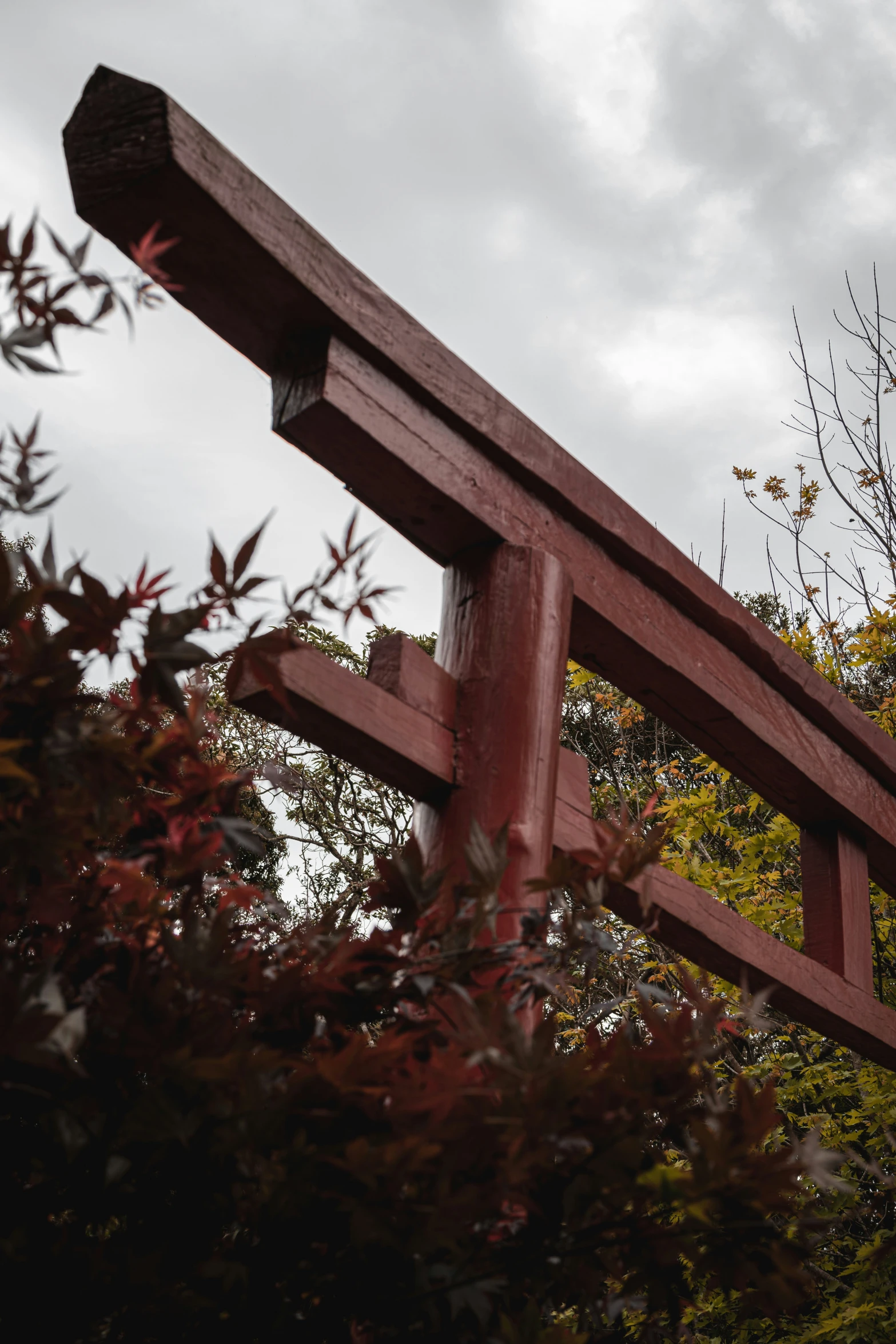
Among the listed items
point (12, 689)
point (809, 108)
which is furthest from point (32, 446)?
point (809, 108)

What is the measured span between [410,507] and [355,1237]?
1.22m

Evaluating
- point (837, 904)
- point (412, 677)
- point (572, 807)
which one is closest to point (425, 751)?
point (412, 677)

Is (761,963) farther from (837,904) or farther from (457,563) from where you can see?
A: (457,563)

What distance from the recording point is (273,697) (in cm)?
128

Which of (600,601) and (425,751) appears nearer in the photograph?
(425,751)

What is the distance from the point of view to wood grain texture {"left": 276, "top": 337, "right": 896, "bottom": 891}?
1557mm

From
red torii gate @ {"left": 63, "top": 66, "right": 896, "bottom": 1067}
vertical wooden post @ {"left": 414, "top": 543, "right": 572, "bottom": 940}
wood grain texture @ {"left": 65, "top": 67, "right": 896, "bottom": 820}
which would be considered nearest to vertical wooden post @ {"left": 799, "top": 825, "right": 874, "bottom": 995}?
red torii gate @ {"left": 63, "top": 66, "right": 896, "bottom": 1067}

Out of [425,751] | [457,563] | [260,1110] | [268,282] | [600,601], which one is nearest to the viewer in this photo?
[260,1110]

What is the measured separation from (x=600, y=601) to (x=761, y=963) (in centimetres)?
97

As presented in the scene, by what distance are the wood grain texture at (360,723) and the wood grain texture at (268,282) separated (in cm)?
38

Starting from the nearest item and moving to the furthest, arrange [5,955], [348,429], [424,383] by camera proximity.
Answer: [5,955] < [348,429] < [424,383]

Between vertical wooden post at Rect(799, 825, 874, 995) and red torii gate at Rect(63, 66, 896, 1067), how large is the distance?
0.19 meters

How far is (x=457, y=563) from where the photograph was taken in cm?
181

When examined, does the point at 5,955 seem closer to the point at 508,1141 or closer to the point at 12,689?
the point at 12,689
